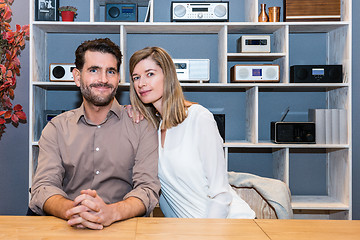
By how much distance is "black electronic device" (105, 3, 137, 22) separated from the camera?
298 centimetres

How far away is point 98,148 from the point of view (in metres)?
1.77

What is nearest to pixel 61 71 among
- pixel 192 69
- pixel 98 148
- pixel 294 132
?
pixel 192 69

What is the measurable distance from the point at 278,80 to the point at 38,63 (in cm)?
195

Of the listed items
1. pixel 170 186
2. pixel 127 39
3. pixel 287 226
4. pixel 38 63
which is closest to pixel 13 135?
pixel 38 63

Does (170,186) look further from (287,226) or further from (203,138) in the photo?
(287,226)

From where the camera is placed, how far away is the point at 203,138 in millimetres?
1622

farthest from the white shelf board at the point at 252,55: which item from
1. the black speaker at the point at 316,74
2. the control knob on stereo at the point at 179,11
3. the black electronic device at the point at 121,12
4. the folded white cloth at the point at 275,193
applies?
the folded white cloth at the point at 275,193

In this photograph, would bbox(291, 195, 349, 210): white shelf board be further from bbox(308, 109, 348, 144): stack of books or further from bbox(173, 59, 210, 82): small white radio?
bbox(173, 59, 210, 82): small white radio

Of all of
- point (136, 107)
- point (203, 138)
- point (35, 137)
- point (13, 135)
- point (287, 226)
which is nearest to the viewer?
point (287, 226)

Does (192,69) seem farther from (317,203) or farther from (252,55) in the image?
(317,203)

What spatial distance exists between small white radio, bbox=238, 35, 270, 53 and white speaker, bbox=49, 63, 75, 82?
4.57ft

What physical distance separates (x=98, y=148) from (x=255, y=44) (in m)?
1.77

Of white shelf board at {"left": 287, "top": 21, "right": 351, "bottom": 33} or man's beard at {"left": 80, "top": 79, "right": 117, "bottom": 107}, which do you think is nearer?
man's beard at {"left": 80, "top": 79, "right": 117, "bottom": 107}

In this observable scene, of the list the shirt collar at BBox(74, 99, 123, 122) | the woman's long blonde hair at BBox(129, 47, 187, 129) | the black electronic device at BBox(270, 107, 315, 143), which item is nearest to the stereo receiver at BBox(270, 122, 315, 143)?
the black electronic device at BBox(270, 107, 315, 143)
